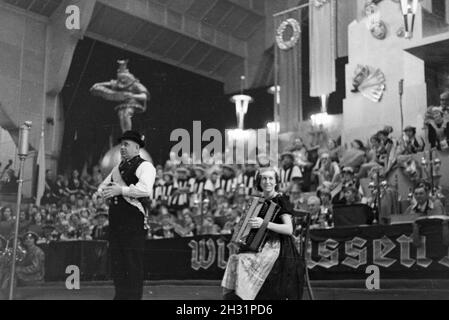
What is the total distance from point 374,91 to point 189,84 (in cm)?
240

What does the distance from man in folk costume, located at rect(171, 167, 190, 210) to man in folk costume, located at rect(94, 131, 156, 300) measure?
173 inches

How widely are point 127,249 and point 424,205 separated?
333 centimetres

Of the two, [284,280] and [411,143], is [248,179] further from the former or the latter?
[284,280]

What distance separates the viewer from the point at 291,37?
343 inches

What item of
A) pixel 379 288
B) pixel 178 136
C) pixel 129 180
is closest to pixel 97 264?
pixel 178 136

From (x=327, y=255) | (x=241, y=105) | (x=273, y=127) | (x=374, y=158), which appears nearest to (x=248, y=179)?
(x=273, y=127)

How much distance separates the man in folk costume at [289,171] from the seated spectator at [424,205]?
71.3 inches

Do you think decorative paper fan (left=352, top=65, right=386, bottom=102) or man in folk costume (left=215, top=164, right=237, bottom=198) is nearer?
decorative paper fan (left=352, top=65, right=386, bottom=102)

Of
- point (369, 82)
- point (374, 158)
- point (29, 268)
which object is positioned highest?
point (369, 82)

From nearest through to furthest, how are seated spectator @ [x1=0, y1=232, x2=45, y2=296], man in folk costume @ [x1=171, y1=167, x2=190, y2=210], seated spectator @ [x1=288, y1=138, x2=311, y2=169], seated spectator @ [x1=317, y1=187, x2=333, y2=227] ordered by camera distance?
seated spectator @ [x1=0, y1=232, x2=45, y2=296] < seated spectator @ [x1=317, y1=187, x2=333, y2=227] < seated spectator @ [x1=288, y1=138, x2=311, y2=169] < man in folk costume @ [x1=171, y1=167, x2=190, y2=210]

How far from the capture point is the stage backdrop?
19.6 ft

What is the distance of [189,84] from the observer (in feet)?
29.4

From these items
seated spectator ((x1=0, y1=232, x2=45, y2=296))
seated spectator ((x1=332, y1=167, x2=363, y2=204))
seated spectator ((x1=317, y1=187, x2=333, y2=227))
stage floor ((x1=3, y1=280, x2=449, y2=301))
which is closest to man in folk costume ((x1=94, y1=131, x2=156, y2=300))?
stage floor ((x1=3, y1=280, x2=449, y2=301))

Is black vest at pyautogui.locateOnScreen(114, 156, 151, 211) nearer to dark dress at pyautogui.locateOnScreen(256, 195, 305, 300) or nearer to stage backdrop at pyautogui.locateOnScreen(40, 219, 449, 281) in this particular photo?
dark dress at pyautogui.locateOnScreen(256, 195, 305, 300)
